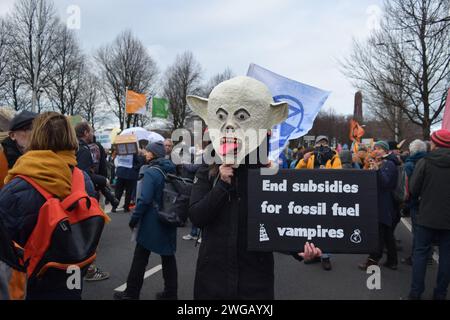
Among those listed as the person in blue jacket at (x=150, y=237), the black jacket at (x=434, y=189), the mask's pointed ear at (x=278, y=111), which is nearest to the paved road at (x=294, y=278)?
the person in blue jacket at (x=150, y=237)

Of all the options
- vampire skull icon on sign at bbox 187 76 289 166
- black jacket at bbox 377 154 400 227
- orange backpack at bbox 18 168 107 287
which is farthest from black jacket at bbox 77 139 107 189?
black jacket at bbox 377 154 400 227

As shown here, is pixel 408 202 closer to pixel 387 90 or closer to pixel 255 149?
pixel 255 149

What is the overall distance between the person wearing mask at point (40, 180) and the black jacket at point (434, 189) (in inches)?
147

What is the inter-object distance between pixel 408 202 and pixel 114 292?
13.9ft

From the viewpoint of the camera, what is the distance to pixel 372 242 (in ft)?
6.18

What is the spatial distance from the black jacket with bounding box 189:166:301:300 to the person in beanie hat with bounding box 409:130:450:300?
2902 mm

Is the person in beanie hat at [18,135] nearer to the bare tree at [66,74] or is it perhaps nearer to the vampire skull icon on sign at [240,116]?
the vampire skull icon on sign at [240,116]

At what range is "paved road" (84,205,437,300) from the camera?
4.62 metres

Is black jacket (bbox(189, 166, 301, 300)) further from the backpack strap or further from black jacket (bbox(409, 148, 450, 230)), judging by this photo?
black jacket (bbox(409, 148, 450, 230))

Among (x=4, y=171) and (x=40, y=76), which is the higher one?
(x=40, y=76)

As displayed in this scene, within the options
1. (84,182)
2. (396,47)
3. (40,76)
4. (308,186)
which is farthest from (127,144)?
(40,76)

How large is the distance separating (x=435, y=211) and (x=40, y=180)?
3991mm

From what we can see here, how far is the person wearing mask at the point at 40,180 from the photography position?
6.57 ft

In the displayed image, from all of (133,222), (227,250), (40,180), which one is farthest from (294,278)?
(40,180)
